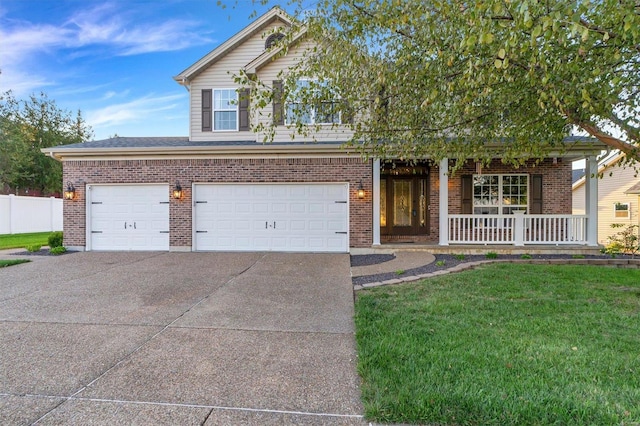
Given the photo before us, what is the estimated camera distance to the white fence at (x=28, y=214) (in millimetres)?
15898

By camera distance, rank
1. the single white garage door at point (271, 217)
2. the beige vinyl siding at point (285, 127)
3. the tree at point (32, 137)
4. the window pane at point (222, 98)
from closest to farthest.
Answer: the single white garage door at point (271, 217) → the beige vinyl siding at point (285, 127) → the window pane at point (222, 98) → the tree at point (32, 137)

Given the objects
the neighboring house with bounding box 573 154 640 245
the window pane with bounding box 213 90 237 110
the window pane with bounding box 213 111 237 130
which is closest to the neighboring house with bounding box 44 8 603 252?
the window pane with bounding box 213 111 237 130

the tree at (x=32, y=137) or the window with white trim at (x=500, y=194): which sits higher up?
the tree at (x=32, y=137)

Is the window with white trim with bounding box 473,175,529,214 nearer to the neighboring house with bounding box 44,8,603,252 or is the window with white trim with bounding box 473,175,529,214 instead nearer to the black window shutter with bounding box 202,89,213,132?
the neighboring house with bounding box 44,8,603,252

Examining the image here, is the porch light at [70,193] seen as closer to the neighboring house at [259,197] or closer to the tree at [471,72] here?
the neighboring house at [259,197]

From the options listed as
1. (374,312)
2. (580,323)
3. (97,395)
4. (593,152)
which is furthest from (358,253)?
(97,395)

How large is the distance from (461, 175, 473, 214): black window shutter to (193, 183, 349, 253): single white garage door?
13.6 feet

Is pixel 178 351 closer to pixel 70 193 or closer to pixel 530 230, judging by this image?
pixel 70 193

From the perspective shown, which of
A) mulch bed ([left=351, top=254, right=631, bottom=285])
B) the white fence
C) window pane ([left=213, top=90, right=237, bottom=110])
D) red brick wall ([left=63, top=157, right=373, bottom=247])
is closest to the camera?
mulch bed ([left=351, top=254, right=631, bottom=285])

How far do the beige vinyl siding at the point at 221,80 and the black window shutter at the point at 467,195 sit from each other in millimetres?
7243


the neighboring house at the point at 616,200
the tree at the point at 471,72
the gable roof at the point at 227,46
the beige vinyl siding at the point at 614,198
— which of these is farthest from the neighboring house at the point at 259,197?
the beige vinyl siding at the point at 614,198

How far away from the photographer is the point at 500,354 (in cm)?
317

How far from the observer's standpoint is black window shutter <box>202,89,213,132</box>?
11.4m

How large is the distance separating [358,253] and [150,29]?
11410mm
